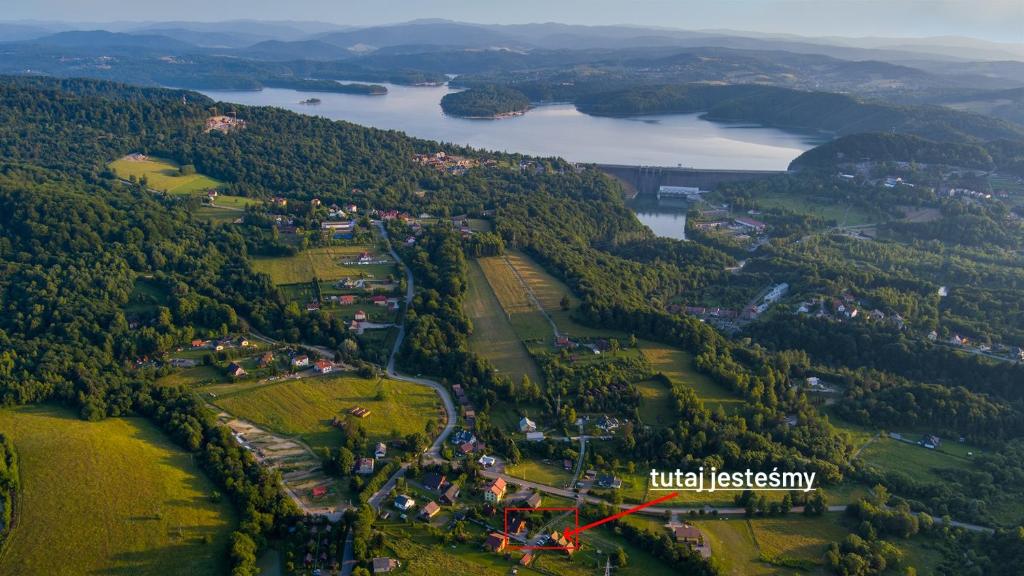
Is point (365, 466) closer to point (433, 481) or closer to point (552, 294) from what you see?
point (433, 481)

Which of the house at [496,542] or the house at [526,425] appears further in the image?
the house at [526,425]

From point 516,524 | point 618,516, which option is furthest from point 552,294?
point 516,524

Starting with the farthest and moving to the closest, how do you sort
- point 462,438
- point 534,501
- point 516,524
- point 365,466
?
point 462,438, point 365,466, point 534,501, point 516,524

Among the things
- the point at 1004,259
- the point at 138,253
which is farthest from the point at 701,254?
the point at 138,253

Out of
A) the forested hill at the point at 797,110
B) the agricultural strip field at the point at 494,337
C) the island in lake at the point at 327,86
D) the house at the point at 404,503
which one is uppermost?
the island in lake at the point at 327,86

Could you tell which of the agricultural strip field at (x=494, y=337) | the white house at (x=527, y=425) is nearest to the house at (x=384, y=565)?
the white house at (x=527, y=425)

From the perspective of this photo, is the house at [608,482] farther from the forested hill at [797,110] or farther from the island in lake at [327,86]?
the island in lake at [327,86]

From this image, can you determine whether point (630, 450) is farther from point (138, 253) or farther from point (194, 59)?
point (194, 59)
